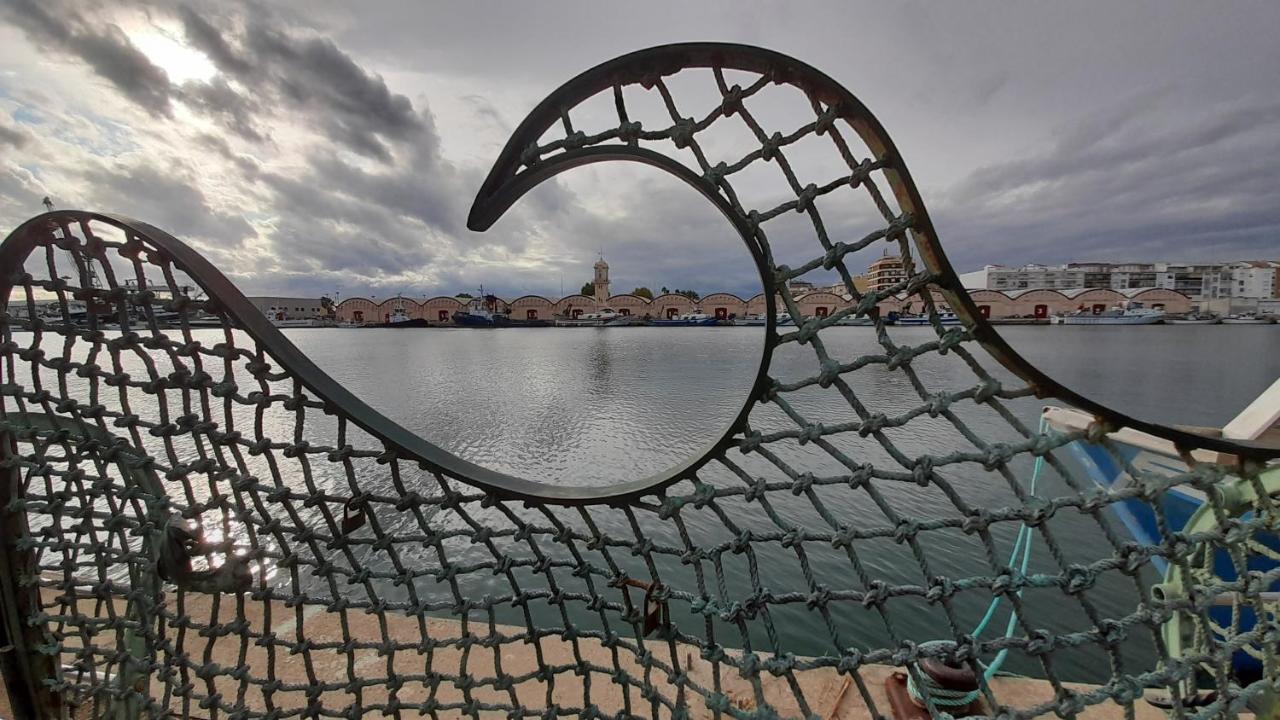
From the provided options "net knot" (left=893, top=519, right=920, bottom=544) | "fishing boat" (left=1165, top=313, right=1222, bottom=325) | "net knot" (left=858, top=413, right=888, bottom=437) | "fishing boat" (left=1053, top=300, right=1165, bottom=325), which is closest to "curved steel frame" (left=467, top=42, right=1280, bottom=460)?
"net knot" (left=858, top=413, right=888, bottom=437)

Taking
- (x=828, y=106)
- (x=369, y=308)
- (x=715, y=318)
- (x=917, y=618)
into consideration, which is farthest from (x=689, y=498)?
(x=369, y=308)

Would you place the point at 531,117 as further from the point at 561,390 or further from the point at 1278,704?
the point at 561,390

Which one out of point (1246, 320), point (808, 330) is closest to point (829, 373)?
point (808, 330)

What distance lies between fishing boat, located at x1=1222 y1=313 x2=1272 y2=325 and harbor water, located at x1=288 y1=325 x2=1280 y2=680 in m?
42.2

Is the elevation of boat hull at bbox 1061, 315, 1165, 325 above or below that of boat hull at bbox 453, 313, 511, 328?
above

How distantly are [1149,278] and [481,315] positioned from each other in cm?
9064

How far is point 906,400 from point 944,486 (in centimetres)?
1031

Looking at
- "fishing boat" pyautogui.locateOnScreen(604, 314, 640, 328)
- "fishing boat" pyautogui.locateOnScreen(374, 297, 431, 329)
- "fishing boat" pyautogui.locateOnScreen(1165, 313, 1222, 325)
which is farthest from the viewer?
"fishing boat" pyautogui.locateOnScreen(374, 297, 431, 329)

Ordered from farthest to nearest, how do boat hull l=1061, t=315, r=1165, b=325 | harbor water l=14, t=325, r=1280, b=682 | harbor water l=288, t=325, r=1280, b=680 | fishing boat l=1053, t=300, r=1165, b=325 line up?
1. fishing boat l=1053, t=300, r=1165, b=325
2. boat hull l=1061, t=315, r=1165, b=325
3. harbor water l=288, t=325, r=1280, b=680
4. harbor water l=14, t=325, r=1280, b=682

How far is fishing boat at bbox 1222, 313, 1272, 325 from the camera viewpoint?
4825 cm

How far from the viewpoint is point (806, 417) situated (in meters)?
8.67

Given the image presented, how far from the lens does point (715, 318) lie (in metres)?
53.5

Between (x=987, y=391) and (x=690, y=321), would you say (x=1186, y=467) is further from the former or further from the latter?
(x=690, y=321)

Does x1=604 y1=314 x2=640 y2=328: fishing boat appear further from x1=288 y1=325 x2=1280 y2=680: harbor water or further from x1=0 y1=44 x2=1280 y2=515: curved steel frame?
x1=0 y1=44 x2=1280 y2=515: curved steel frame
